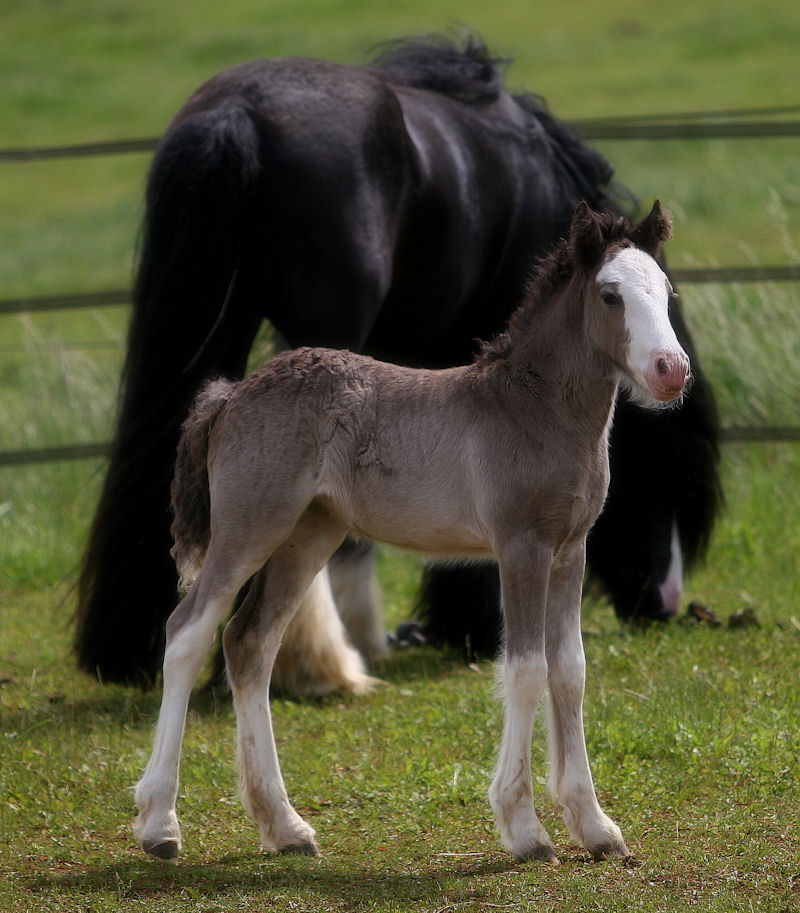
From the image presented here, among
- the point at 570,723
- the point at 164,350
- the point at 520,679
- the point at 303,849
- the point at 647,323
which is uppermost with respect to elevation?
the point at 647,323

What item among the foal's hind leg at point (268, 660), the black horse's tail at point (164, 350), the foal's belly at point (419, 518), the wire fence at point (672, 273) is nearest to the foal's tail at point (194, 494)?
the foal's hind leg at point (268, 660)

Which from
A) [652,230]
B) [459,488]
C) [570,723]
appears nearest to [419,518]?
[459,488]

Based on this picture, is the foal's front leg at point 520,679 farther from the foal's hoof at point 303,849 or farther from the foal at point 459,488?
the foal's hoof at point 303,849

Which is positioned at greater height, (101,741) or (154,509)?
(154,509)

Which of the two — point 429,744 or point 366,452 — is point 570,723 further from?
point 429,744

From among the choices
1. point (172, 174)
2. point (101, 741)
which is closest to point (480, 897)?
point (101, 741)

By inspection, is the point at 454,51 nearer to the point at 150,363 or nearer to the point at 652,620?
the point at 150,363

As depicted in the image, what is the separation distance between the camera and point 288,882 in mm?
3193

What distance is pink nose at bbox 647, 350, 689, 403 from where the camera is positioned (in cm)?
288

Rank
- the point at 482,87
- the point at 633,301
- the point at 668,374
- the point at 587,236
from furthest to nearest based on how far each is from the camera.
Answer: the point at 482,87
the point at 587,236
the point at 633,301
the point at 668,374

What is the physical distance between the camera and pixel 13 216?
1803cm

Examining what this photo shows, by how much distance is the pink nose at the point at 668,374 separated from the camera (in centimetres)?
288

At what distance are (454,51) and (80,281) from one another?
9.95 metres

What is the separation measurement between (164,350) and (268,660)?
1.24 metres
